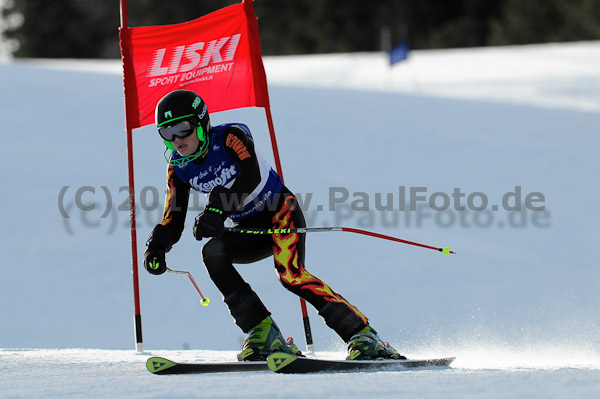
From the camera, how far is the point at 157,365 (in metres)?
3.76

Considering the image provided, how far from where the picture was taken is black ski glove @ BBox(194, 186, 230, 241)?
3.77 metres

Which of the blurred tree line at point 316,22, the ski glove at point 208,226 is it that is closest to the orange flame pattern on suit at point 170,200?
the ski glove at point 208,226

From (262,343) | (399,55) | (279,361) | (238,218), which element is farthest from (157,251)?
(399,55)

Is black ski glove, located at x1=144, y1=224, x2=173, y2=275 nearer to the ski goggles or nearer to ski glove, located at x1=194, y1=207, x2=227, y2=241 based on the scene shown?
ski glove, located at x1=194, y1=207, x2=227, y2=241

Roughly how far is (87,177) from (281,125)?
3250mm

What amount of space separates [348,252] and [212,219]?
4095 millimetres

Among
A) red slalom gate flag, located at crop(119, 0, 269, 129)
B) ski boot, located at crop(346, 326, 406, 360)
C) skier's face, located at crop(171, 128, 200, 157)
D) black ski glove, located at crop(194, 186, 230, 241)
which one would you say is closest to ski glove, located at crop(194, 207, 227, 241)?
black ski glove, located at crop(194, 186, 230, 241)

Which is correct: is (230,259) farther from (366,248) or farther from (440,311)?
(366,248)

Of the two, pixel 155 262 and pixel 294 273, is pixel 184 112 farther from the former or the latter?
pixel 294 273

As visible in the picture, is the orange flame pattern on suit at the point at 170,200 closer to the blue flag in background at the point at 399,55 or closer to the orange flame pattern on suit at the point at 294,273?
the orange flame pattern on suit at the point at 294,273

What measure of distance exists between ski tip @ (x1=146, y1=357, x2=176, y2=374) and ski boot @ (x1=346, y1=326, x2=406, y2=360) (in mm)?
857

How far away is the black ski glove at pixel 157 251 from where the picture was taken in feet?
12.9

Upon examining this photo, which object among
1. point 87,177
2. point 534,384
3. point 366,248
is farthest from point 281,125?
point 534,384

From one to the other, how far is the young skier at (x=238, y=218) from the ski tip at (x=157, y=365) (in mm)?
424
